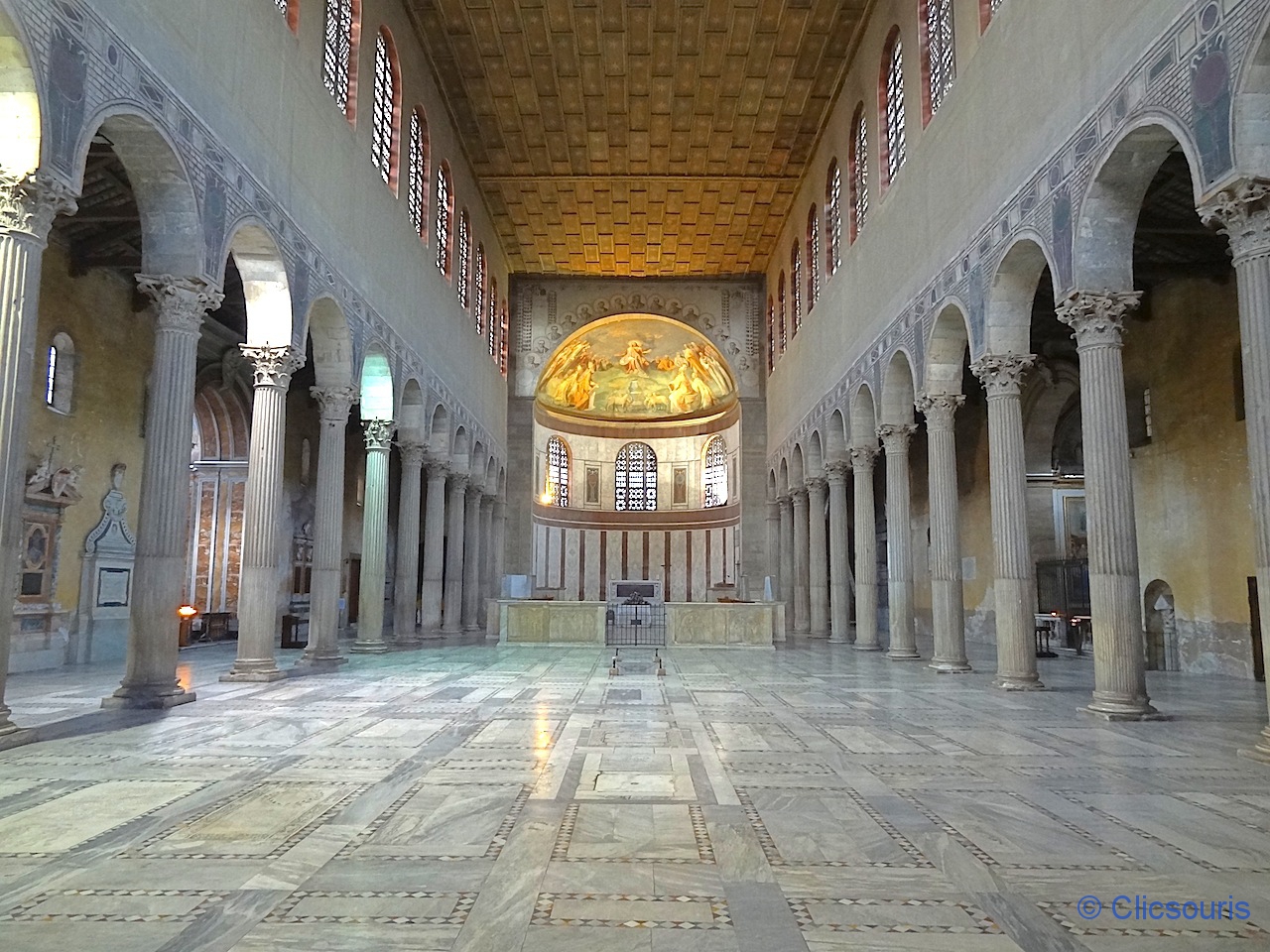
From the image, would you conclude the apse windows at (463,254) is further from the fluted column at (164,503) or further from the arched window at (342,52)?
the fluted column at (164,503)

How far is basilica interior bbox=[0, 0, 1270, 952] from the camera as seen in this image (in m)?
5.23

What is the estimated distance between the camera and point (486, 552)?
36.0 meters

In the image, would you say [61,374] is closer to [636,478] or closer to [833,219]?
[833,219]

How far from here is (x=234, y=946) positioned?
403cm

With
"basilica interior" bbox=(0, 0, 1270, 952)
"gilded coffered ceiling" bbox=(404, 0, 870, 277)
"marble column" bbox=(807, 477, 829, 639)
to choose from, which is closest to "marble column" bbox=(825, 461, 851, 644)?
"basilica interior" bbox=(0, 0, 1270, 952)

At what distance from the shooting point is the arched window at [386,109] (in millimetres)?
21227

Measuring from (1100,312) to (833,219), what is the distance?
16533 millimetres

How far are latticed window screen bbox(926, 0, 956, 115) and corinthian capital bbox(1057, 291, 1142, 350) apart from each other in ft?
23.4

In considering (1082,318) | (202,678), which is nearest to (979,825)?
(1082,318)

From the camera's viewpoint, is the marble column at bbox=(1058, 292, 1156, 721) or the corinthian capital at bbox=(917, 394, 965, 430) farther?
the corinthian capital at bbox=(917, 394, 965, 430)

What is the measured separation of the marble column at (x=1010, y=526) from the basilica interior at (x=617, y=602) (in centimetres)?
7

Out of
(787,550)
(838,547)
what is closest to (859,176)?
(838,547)

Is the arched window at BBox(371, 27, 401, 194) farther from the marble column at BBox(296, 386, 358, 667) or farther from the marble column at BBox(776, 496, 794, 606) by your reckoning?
the marble column at BBox(776, 496, 794, 606)

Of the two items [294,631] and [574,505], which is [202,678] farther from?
[574,505]
